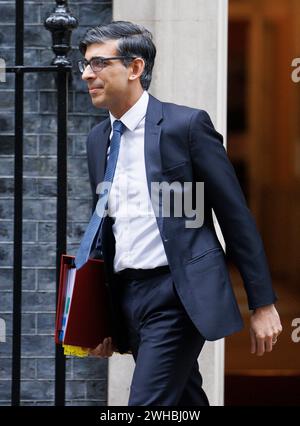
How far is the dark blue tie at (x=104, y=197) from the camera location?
14.4 ft

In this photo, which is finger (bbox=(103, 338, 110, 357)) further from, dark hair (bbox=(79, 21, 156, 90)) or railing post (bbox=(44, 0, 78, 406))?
dark hair (bbox=(79, 21, 156, 90))

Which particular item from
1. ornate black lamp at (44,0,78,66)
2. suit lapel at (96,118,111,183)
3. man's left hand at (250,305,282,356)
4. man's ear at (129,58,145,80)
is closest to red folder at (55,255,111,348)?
suit lapel at (96,118,111,183)

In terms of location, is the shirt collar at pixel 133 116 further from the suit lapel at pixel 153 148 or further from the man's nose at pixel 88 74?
the man's nose at pixel 88 74

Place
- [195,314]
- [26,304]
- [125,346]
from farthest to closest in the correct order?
[26,304] < [125,346] < [195,314]

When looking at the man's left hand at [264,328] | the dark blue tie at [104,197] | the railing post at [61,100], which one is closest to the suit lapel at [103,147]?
the dark blue tie at [104,197]

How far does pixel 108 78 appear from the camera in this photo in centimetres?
439

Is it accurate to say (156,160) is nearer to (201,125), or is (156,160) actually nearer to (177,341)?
(201,125)

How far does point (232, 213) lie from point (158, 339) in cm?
52

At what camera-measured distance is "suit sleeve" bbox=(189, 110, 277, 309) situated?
4.30 m

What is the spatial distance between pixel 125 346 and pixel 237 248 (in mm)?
623

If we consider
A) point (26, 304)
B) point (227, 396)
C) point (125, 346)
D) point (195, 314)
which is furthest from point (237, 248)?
point (227, 396)

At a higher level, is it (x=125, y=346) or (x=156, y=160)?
(x=156, y=160)

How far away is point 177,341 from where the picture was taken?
168 inches

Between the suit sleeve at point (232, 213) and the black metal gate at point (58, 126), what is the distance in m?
1.02
